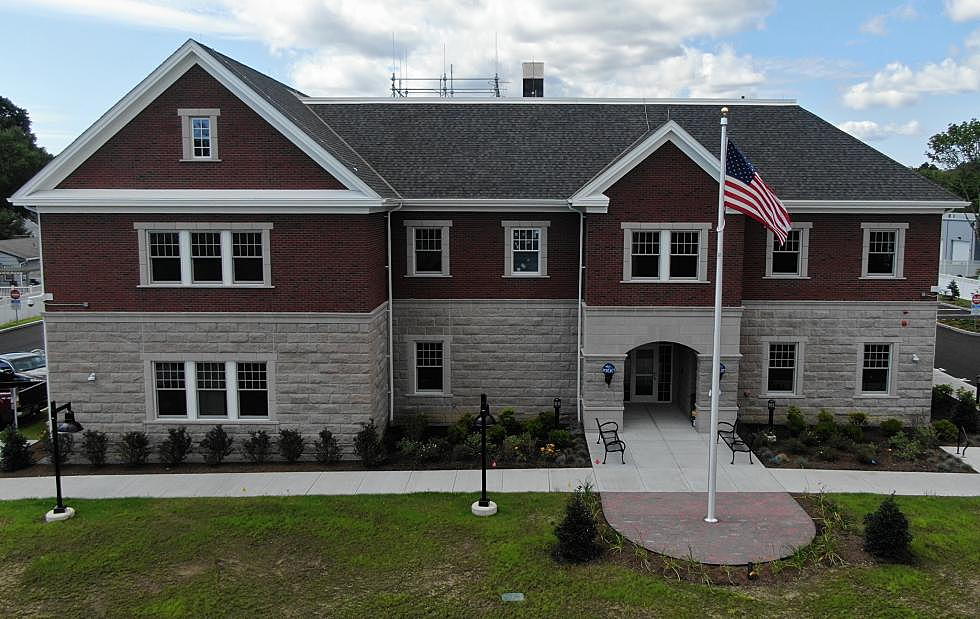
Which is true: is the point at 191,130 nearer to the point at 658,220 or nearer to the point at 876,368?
the point at 658,220

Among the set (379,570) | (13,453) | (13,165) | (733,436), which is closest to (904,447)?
(733,436)

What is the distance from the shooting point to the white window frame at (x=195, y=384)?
777 inches

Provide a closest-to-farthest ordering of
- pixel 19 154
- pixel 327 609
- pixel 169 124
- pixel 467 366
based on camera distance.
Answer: pixel 327 609 → pixel 169 124 → pixel 467 366 → pixel 19 154

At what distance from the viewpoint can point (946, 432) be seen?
20.9 m

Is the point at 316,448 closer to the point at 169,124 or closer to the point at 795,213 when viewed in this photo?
the point at 169,124

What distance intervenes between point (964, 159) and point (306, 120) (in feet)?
236

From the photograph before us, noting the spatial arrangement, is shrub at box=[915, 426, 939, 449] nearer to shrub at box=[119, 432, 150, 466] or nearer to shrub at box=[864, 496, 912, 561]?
shrub at box=[864, 496, 912, 561]

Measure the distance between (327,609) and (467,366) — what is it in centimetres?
1183

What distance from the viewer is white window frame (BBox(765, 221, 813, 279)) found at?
22250 mm

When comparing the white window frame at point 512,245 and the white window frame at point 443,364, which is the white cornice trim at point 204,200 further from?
the white window frame at point 443,364

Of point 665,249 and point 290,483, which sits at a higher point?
point 665,249

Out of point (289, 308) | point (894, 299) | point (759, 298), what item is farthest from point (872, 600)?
point (289, 308)

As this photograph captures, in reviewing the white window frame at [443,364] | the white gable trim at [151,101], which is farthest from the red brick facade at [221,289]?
the white window frame at [443,364]

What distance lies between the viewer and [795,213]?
872 inches
